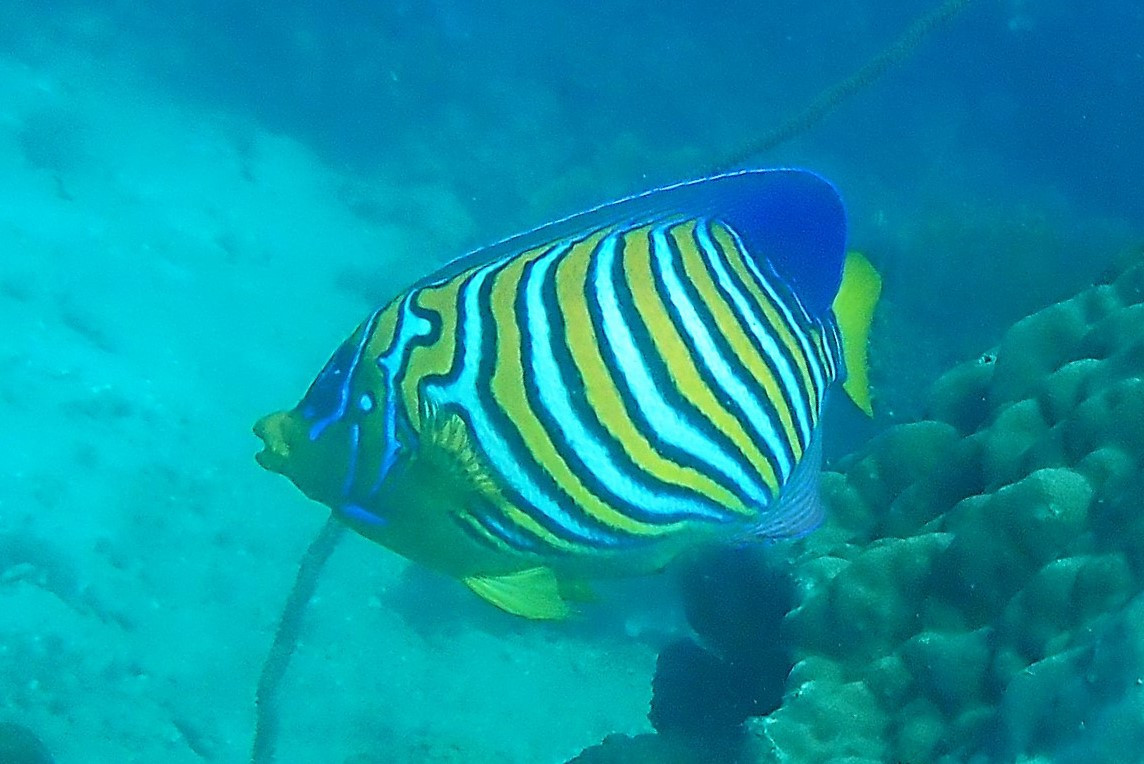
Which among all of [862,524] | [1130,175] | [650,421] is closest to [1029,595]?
[862,524]

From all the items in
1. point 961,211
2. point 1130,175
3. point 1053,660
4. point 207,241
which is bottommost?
point 1053,660

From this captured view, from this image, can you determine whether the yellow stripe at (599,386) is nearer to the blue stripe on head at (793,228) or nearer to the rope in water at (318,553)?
the blue stripe on head at (793,228)

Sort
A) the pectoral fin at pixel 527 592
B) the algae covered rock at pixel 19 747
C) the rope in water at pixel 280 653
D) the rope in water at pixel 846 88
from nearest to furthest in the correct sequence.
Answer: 1. the pectoral fin at pixel 527 592
2. the algae covered rock at pixel 19 747
3. the rope in water at pixel 280 653
4. the rope in water at pixel 846 88

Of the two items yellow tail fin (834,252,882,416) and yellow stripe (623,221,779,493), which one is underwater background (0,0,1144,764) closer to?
yellow stripe (623,221,779,493)

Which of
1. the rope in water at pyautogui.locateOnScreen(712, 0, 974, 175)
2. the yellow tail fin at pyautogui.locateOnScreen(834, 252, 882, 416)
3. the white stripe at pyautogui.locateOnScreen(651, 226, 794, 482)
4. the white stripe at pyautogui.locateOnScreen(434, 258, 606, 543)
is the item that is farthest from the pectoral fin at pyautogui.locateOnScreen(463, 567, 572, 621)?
the rope in water at pyautogui.locateOnScreen(712, 0, 974, 175)

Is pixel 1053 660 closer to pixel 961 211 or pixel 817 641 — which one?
pixel 817 641

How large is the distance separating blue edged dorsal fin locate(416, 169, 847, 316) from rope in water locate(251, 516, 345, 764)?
3.90 m

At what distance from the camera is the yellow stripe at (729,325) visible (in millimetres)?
1202

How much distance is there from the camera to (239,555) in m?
6.84

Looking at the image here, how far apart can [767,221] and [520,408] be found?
44cm

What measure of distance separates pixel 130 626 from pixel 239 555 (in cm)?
95

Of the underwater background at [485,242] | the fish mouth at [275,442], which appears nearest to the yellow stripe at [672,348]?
the underwater background at [485,242]

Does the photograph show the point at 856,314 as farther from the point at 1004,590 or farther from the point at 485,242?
the point at 1004,590

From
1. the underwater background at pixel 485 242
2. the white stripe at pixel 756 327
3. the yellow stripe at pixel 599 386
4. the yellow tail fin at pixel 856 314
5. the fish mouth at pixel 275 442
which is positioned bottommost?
the fish mouth at pixel 275 442
